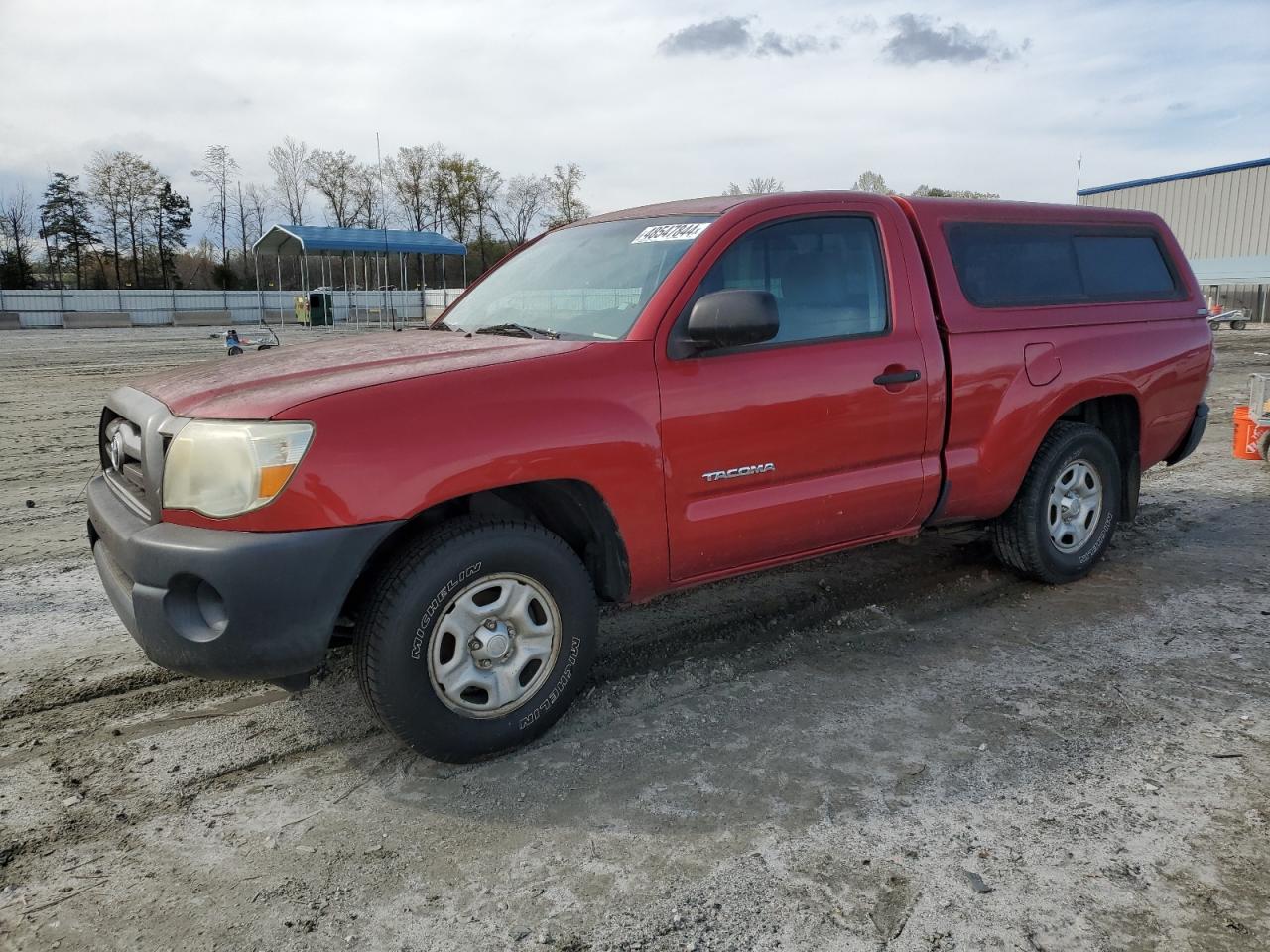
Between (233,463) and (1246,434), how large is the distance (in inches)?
315

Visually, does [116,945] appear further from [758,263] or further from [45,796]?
[758,263]

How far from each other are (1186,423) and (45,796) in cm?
570

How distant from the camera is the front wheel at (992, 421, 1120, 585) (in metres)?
4.68

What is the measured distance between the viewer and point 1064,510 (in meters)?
4.85

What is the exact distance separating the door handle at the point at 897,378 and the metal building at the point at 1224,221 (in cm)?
3632

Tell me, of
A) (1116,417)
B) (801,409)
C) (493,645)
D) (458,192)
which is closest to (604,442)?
(493,645)

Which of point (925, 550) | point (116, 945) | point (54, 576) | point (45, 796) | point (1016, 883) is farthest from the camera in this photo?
point (925, 550)

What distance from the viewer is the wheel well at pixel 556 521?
10.1 feet

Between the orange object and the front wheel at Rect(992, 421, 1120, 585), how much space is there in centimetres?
355

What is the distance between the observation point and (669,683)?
3744mm

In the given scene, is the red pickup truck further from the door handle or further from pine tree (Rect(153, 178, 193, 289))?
pine tree (Rect(153, 178, 193, 289))

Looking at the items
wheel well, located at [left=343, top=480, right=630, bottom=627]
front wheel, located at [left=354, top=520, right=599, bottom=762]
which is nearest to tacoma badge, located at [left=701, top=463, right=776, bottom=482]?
wheel well, located at [left=343, top=480, right=630, bottom=627]

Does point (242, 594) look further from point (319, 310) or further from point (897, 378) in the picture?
point (319, 310)

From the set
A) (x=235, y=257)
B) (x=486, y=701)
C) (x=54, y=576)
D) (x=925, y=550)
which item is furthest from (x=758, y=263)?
(x=235, y=257)
